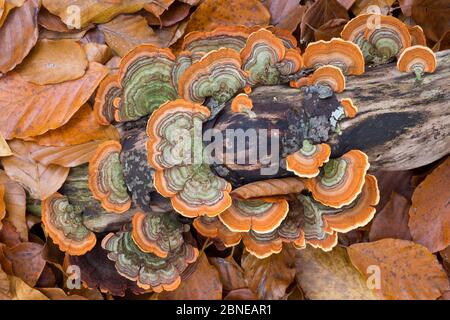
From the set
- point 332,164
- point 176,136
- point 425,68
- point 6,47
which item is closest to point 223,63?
point 176,136

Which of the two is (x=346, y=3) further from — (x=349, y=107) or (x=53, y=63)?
(x=53, y=63)

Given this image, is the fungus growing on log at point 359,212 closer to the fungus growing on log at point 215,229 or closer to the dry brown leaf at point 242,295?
the fungus growing on log at point 215,229

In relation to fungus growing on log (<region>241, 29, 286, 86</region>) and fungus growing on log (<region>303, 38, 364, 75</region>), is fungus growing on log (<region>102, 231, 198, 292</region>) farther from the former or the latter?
fungus growing on log (<region>303, 38, 364, 75</region>)

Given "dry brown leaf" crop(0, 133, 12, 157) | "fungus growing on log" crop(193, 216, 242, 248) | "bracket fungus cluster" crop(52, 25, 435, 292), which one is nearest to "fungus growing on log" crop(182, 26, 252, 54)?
"bracket fungus cluster" crop(52, 25, 435, 292)

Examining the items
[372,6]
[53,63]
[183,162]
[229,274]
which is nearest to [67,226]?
[183,162]

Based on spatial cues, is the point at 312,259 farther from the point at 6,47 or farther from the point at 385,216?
the point at 6,47

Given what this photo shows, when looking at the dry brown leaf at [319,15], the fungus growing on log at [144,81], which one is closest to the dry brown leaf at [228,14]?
the dry brown leaf at [319,15]
